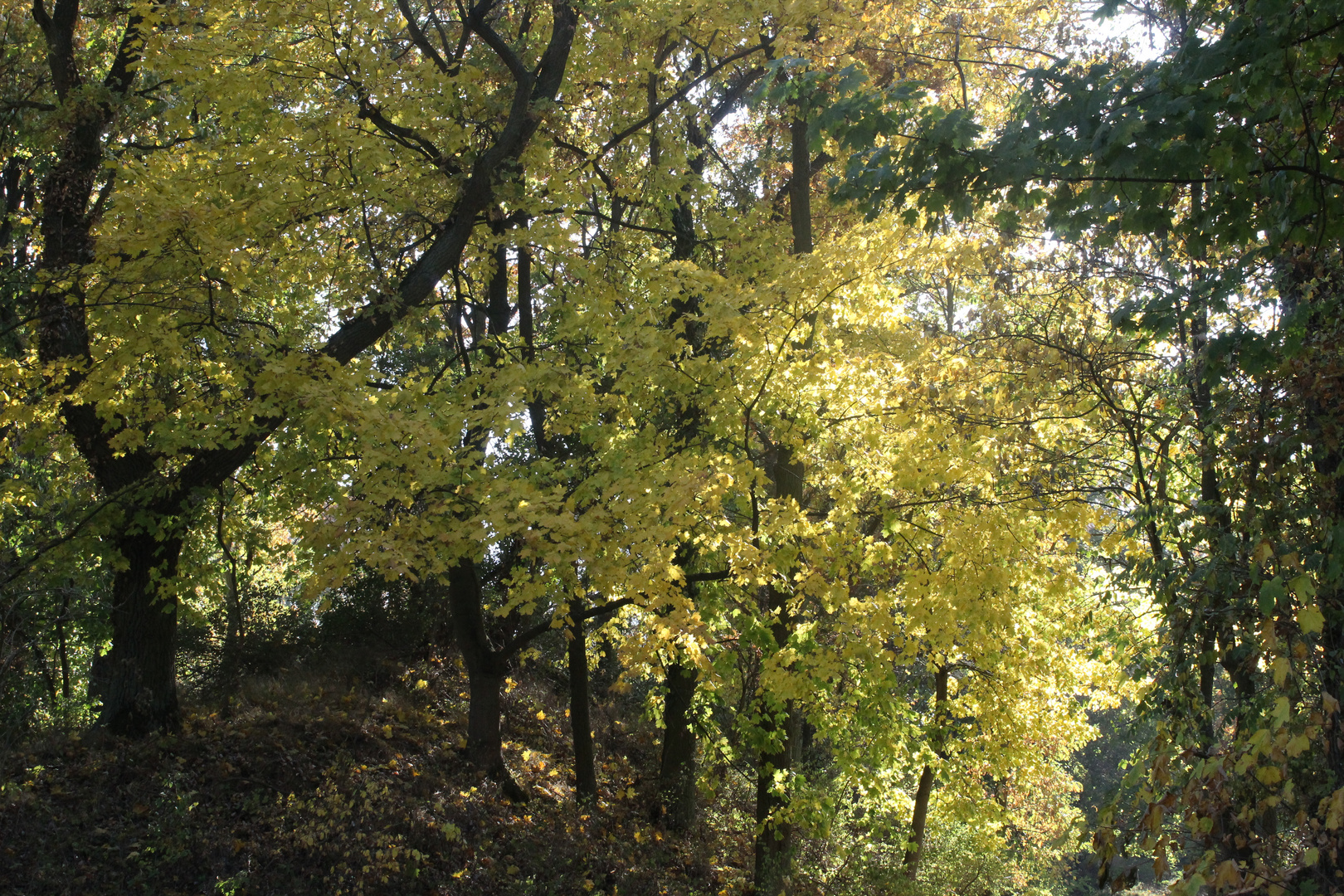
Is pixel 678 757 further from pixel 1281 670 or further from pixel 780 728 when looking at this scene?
pixel 1281 670

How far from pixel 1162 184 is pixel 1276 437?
136cm

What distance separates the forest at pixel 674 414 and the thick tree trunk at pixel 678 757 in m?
0.06

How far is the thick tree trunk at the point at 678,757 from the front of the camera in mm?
10602

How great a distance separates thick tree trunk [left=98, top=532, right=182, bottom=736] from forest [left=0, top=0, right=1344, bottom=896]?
0.04 metres

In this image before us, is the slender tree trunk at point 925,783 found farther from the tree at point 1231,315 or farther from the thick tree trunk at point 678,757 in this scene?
the tree at point 1231,315

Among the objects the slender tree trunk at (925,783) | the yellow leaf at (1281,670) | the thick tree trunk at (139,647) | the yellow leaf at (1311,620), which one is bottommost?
the slender tree trunk at (925,783)

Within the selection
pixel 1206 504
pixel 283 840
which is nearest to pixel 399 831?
pixel 283 840

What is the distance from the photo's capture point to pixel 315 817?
279 inches

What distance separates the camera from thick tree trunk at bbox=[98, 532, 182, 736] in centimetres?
766

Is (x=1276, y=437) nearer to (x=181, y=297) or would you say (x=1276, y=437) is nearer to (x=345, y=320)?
(x=181, y=297)

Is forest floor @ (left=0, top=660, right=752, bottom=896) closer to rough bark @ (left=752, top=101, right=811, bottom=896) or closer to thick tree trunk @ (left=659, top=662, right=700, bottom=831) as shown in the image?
thick tree trunk @ (left=659, top=662, right=700, bottom=831)

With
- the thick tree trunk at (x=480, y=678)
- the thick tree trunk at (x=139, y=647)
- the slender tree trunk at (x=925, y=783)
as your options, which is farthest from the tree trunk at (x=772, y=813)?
the thick tree trunk at (x=139, y=647)

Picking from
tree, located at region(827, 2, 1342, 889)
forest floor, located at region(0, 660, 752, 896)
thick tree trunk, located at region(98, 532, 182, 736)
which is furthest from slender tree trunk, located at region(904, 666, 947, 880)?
thick tree trunk, located at region(98, 532, 182, 736)

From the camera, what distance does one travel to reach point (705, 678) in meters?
7.63
